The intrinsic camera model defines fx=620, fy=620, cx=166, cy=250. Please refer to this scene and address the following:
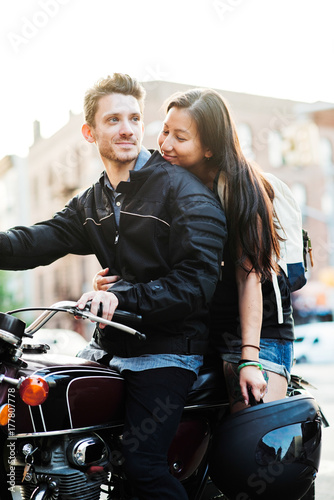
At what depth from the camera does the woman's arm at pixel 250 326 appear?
A: 283 cm

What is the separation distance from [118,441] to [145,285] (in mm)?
691

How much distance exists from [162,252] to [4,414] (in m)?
0.96

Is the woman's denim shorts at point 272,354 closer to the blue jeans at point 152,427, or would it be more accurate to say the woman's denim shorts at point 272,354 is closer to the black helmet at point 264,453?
the black helmet at point 264,453

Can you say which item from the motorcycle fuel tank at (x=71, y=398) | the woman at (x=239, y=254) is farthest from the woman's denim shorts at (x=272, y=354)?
the motorcycle fuel tank at (x=71, y=398)

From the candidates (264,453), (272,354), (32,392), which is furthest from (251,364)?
(32,392)

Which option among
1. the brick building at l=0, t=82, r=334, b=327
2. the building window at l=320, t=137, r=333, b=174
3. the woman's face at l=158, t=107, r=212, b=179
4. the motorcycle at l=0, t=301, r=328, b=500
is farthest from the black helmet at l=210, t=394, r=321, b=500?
the building window at l=320, t=137, r=333, b=174

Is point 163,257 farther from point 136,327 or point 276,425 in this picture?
point 276,425

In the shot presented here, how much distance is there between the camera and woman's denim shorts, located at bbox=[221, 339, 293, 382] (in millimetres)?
3049

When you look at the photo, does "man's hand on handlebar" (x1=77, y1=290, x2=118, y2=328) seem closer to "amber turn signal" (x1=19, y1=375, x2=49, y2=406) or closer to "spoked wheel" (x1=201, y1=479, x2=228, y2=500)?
"amber turn signal" (x1=19, y1=375, x2=49, y2=406)

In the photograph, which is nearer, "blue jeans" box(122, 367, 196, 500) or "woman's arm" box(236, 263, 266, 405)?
"blue jeans" box(122, 367, 196, 500)

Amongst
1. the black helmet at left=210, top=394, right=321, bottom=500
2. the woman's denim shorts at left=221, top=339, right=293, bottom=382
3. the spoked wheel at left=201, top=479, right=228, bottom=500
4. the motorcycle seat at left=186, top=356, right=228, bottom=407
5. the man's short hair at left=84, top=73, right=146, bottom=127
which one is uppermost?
the man's short hair at left=84, top=73, right=146, bottom=127

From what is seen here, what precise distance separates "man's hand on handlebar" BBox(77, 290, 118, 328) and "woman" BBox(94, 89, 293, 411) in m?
0.31

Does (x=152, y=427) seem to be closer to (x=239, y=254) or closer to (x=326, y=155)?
(x=239, y=254)

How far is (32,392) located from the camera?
2354 mm
